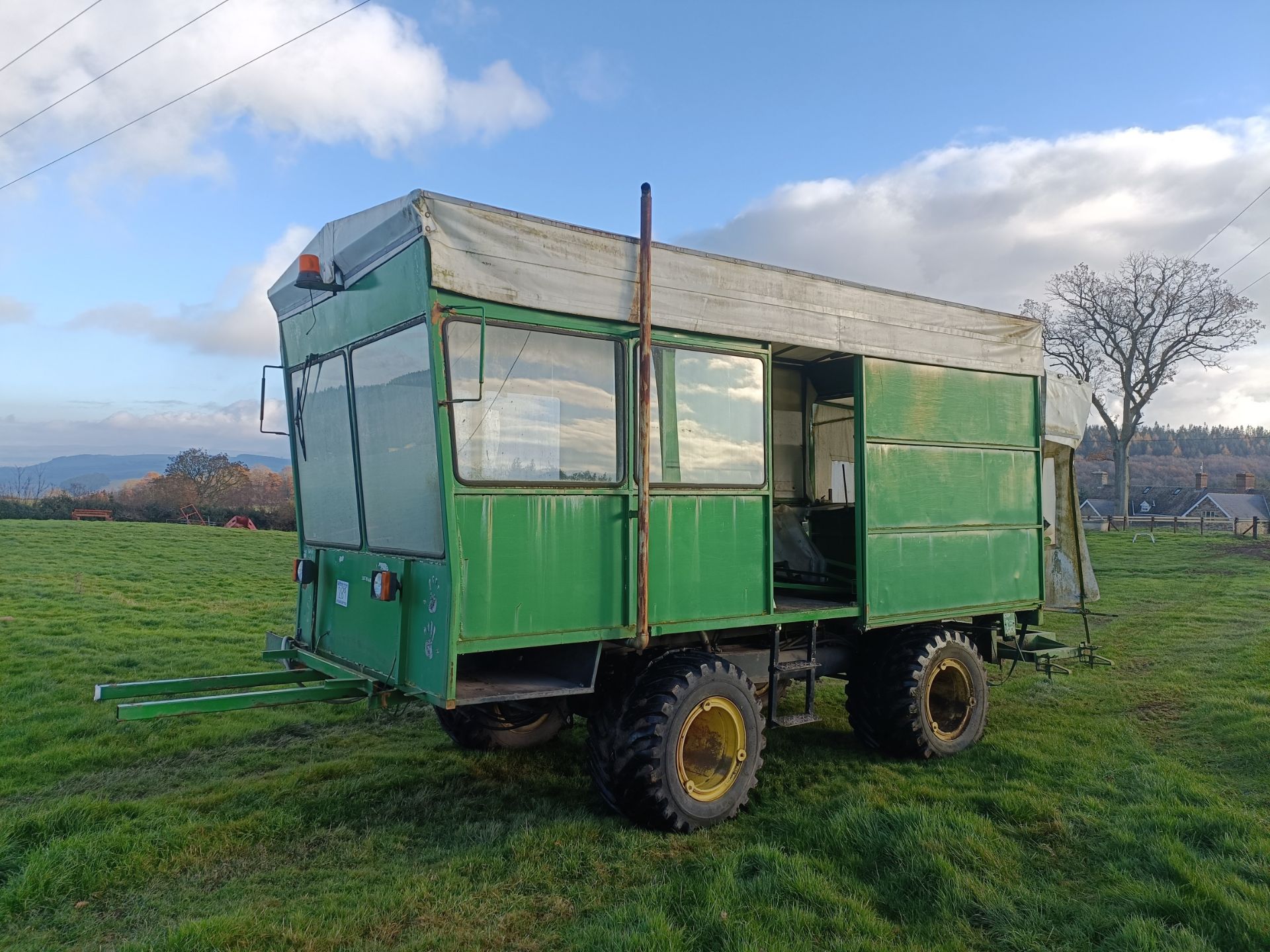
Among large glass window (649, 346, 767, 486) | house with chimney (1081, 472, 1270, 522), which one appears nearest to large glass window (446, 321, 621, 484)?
large glass window (649, 346, 767, 486)

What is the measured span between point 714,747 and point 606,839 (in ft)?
2.91

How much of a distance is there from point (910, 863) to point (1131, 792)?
2043 mm

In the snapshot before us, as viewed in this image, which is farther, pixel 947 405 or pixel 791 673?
pixel 947 405

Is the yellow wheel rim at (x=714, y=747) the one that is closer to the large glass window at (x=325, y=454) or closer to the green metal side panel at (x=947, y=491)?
the green metal side panel at (x=947, y=491)

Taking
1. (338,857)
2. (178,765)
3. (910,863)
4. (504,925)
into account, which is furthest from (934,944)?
(178,765)

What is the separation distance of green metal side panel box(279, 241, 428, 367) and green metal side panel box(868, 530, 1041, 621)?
11.7ft

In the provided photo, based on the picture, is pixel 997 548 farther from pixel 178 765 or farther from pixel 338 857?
pixel 178 765

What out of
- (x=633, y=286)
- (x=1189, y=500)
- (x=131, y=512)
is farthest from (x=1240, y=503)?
(x=633, y=286)

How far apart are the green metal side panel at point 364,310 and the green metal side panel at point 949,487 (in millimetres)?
3349

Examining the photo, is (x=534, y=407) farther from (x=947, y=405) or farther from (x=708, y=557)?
(x=947, y=405)

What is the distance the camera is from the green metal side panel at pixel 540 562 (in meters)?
4.42

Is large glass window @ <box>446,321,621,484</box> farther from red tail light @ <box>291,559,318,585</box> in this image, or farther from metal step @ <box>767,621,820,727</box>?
red tail light @ <box>291,559,318,585</box>

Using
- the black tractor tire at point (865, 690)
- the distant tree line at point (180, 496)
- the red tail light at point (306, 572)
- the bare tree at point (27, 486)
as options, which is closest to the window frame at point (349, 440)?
the red tail light at point (306, 572)

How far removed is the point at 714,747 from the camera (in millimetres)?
5297
